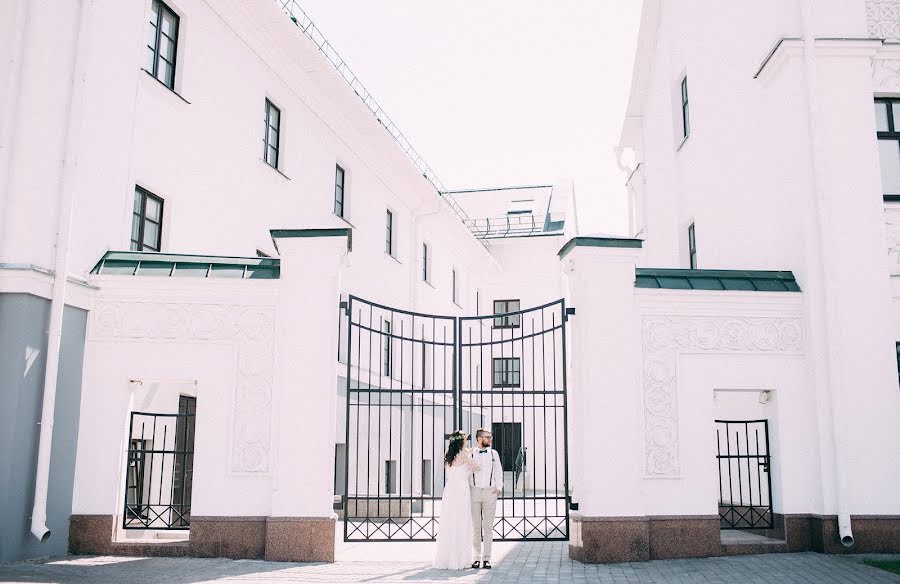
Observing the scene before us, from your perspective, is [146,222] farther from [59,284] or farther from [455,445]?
[455,445]

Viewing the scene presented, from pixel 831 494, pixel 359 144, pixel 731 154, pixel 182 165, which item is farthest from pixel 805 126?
pixel 359 144

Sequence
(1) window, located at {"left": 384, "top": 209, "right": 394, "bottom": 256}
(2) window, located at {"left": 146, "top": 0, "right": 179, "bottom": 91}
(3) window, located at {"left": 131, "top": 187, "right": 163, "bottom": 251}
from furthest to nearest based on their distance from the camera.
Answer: (1) window, located at {"left": 384, "top": 209, "right": 394, "bottom": 256} → (2) window, located at {"left": 146, "top": 0, "right": 179, "bottom": 91} → (3) window, located at {"left": 131, "top": 187, "right": 163, "bottom": 251}

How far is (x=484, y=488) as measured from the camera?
35.3 ft

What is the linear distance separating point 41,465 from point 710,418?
26.5 ft

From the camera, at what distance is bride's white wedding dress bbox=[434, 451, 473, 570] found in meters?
10.0

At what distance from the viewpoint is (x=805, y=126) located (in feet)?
36.3

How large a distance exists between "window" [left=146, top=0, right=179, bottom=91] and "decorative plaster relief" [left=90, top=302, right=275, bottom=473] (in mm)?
3957

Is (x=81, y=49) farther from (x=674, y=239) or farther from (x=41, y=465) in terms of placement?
(x=674, y=239)

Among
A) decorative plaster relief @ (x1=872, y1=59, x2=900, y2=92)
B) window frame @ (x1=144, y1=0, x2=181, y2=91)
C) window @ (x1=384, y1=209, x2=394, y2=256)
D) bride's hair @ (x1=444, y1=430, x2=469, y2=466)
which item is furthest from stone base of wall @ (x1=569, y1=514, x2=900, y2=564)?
window @ (x1=384, y1=209, x2=394, y2=256)

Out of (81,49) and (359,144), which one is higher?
(359,144)

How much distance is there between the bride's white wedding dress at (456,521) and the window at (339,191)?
9.64 m

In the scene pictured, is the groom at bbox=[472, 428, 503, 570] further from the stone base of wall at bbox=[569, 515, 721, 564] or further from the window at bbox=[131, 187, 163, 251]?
the window at bbox=[131, 187, 163, 251]

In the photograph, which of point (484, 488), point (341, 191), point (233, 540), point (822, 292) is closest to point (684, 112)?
point (822, 292)

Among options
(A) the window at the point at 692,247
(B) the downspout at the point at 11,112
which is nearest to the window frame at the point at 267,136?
(B) the downspout at the point at 11,112
